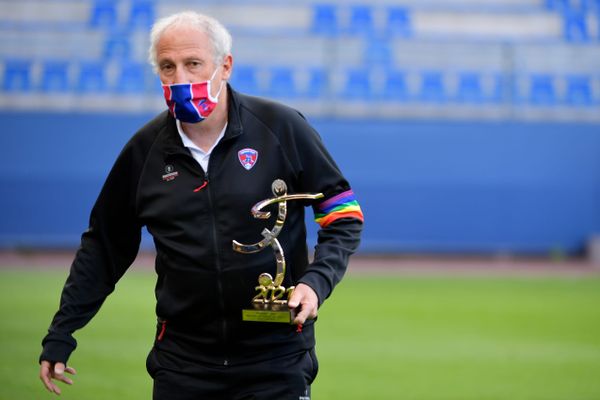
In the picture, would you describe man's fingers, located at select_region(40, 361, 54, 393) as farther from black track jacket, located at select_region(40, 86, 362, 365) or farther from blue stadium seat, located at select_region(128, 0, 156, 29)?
blue stadium seat, located at select_region(128, 0, 156, 29)

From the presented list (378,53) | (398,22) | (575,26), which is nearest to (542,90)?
(378,53)

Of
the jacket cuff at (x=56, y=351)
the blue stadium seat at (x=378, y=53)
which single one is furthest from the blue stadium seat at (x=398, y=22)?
the jacket cuff at (x=56, y=351)

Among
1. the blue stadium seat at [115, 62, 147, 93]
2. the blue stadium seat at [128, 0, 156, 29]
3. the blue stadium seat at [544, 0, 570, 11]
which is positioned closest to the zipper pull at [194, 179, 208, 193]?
the blue stadium seat at [115, 62, 147, 93]

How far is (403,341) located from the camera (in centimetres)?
1095

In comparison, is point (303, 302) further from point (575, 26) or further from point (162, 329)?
point (575, 26)

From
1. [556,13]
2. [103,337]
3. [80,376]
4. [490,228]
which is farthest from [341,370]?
[556,13]

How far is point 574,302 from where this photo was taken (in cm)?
1466

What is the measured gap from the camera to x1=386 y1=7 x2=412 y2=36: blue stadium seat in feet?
78.5

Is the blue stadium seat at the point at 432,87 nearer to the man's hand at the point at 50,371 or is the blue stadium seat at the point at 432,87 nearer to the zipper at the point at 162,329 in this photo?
the zipper at the point at 162,329

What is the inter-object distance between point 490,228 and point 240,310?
1836 cm

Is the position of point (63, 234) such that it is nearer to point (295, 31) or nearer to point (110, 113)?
point (110, 113)

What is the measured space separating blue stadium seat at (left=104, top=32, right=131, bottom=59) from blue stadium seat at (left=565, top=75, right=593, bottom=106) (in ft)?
28.4

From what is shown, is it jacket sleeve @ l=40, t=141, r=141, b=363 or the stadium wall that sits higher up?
the stadium wall

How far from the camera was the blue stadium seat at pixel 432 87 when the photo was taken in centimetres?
2119
